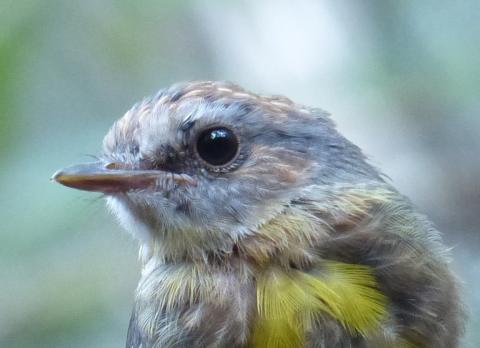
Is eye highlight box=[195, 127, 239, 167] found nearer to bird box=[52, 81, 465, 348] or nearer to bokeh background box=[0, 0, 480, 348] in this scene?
bird box=[52, 81, 465, 348]

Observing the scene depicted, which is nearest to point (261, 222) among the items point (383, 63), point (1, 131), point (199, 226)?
point (199, 226)

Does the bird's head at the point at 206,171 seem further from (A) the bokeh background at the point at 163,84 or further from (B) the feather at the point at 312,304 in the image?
(A) the bokeh background at the point at 163,84

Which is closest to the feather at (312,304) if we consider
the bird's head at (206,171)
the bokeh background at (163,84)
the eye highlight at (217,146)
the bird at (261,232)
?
the bird at (261,232)

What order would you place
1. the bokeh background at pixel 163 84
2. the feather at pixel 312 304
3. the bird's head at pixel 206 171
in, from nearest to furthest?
the feather at pixel 312 304 → the bird's head at pixel 206 171 → the bokeh background at pixel 163 84

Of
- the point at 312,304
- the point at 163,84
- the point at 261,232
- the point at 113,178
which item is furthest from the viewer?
the point at 163,84

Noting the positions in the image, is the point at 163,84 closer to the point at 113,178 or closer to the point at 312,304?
the point at 113,178

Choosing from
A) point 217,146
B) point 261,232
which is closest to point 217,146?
point 217,146

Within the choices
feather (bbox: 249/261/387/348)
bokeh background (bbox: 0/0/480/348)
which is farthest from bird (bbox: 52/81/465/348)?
bokeh background (bbox: 0/0/480/348)
